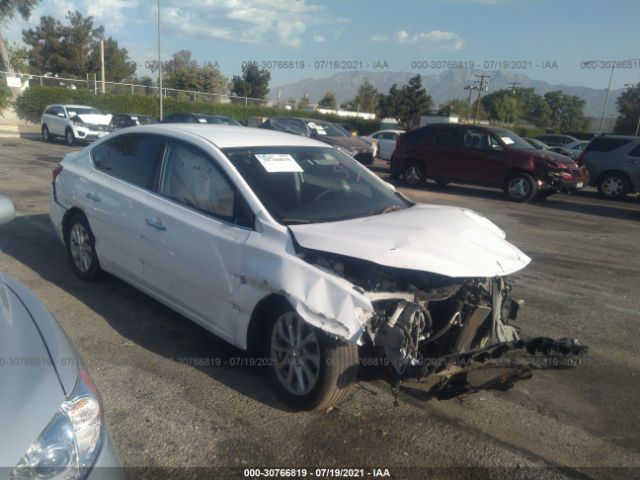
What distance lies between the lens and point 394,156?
16141 mm

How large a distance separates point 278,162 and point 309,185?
0.98 ft

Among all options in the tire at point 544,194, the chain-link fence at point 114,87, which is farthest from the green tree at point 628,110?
the tire at point 544,194

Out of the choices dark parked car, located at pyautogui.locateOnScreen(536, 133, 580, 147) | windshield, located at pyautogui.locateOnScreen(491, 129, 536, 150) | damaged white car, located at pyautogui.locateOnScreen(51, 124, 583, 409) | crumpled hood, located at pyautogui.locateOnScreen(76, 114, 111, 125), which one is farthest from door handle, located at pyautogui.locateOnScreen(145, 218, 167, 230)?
dark parked car, located at pyautogui.locateOnScreen(536, 133, 580, 147)

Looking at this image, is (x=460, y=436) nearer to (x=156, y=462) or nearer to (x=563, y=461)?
(x=563, y=461)

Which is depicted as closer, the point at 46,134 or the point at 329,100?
the point at 46,134

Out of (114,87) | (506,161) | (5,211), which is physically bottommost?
(506,161)

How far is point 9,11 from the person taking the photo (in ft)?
113

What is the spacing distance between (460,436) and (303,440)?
0.94 meters

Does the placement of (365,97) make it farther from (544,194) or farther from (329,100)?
(544,194)

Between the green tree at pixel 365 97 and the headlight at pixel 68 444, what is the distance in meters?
79.0

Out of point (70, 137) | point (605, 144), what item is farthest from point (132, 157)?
point (70, 137)

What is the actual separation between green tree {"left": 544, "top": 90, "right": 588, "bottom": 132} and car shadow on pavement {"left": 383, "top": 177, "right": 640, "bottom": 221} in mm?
71961

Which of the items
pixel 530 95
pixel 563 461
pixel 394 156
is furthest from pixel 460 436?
pixel 530 95

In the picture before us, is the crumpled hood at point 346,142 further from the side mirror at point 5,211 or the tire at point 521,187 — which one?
the side mirror at point 5,211
